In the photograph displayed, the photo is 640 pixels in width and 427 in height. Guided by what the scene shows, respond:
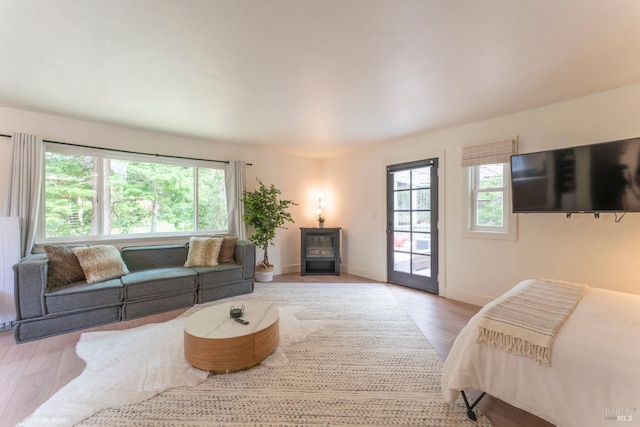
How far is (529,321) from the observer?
147cm

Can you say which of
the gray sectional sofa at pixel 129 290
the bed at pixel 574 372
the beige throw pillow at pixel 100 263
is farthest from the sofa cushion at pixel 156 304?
the bed at pixel 574 372

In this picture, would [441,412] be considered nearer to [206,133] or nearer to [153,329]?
[153,329]

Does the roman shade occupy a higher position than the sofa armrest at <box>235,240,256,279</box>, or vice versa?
the roman shade

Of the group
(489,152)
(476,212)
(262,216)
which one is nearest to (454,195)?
(476,212)

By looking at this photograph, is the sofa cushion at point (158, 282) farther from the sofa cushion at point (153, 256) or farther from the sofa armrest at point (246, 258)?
the sofa armrest at point (246, 258)

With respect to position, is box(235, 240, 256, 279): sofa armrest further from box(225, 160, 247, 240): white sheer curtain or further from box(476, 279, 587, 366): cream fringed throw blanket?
box(476, 279, 587, 366): cream fringed throw blanket

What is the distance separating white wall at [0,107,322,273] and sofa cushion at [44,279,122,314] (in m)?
1.35

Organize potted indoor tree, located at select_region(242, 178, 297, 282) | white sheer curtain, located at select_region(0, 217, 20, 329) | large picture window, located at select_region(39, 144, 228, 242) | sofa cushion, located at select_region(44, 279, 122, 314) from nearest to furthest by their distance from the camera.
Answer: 1. sofa cushion, located at select_region(44, 279, 122, 314)
2. white sheer curtain, located at select_region(0, 217, 20, 329)
3. large picture window, located at select_region(39, 144, 228, 242)
4. potted indoor tree, located at select_region(242, 178, 297, 282)

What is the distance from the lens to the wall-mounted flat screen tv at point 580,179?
2184mm

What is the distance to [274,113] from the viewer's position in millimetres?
3104

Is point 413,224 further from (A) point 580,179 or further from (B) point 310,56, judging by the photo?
(B) point 310,56

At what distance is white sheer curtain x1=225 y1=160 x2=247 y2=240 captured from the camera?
4.54 meters

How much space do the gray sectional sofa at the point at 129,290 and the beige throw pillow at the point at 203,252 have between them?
0.12 m

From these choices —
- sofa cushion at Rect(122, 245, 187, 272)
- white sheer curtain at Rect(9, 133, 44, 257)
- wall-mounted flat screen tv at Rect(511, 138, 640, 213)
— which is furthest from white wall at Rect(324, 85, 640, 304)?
white sheer curtain at Rect(9, 133, 44, 257)
